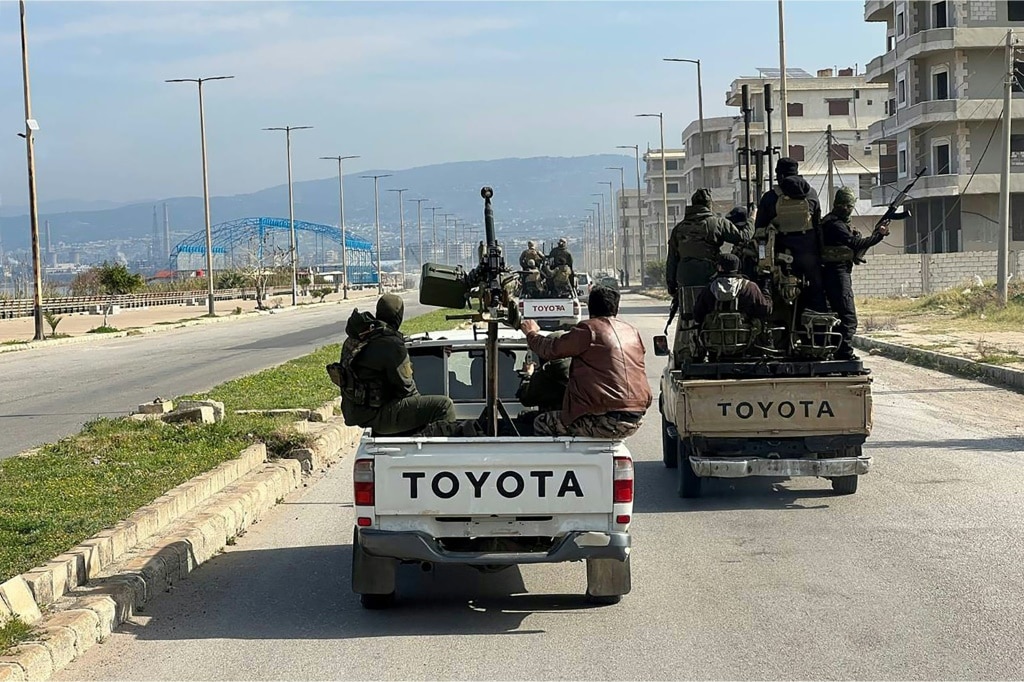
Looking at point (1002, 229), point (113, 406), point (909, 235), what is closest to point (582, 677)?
point (113, 406)

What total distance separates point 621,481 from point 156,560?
3.09 meters

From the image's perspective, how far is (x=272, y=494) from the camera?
11.8 metres

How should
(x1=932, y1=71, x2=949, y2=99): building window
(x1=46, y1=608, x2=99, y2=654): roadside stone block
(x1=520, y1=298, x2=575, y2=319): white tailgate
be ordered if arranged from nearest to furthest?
1. (x1=46, y1=608, x2=99, y2=654): roadside stone block
2. (x1=520, y1=298, x2=575, y2=319): white tailgate
3. (x1=932, y1=71, x2=949, y2=99): building window

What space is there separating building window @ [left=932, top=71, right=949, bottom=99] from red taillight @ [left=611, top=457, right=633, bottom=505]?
61.7 m

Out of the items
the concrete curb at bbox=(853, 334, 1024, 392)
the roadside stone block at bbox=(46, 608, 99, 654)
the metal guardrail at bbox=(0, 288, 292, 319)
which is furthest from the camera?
the metal guardrail at bbox=(0, 288, 292, 319)

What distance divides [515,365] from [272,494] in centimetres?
334

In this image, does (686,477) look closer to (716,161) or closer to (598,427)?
(598,427)

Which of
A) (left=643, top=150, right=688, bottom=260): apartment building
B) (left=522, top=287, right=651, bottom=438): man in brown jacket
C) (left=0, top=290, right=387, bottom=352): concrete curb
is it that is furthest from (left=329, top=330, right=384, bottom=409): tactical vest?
(left=643, top=150, right=688, bottom=260): apartment building

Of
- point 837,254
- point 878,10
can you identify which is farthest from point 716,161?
point 837,254

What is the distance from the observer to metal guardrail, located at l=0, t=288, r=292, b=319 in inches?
2638

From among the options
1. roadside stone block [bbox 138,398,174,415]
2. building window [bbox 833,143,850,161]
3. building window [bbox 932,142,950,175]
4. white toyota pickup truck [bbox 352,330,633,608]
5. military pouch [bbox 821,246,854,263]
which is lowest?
roadside stone block [bbox 138,398,174,415]

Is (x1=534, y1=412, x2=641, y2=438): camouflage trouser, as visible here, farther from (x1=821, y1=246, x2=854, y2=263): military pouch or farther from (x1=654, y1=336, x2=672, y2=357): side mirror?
(x1=821, y1=246, x2=854, y2=263): military pouch

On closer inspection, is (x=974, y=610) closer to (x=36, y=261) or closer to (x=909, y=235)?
(x=36, y=261)

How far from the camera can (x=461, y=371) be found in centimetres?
→ 955
